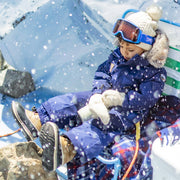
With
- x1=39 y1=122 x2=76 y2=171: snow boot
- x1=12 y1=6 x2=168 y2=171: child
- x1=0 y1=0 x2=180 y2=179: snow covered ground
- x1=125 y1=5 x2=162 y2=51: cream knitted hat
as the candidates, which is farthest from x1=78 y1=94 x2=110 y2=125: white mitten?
x1=0 y1=0 x2=180 y2=179: snow covered ground

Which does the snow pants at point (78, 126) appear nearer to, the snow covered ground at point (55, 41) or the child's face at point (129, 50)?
the child's face at point (129, 50)

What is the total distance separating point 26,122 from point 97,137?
55 cm

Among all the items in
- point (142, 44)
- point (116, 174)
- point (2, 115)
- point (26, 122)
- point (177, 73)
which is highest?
point (142, 44)

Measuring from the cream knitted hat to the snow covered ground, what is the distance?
53 cm

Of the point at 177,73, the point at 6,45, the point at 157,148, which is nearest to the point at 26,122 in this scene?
the point at 157,148

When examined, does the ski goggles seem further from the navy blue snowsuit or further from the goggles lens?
the navy blue snowsuit

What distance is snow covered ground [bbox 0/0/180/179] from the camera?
2.93 meters

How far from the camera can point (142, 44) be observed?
2105 millimetres

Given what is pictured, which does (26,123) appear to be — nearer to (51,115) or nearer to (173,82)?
(51,115)

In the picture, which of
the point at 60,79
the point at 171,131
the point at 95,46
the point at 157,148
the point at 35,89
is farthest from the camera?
the point at 35,89

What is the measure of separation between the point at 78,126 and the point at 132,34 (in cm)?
74

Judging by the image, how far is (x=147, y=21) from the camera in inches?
82.7

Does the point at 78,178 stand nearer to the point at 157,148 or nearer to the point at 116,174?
the point at 116,174

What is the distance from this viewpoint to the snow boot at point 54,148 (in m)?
1.82
